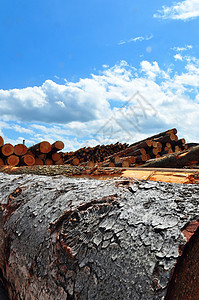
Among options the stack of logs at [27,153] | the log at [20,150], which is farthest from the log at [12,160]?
the log at [20,150]

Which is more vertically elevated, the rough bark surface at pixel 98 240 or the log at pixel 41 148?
the log at pixel 41 148

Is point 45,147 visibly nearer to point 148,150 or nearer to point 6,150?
point 6,150

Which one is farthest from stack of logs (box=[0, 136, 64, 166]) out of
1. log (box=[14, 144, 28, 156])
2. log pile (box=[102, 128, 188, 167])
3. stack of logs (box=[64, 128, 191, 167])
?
log pile (box=[102, 128, 188, 167])

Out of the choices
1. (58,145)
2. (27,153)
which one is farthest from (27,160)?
Answer: (58,145)

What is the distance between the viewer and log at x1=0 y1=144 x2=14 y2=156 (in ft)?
22.2

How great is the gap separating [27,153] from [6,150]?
2.16 feet

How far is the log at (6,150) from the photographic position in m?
6.75

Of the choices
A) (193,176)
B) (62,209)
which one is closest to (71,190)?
(62,209)

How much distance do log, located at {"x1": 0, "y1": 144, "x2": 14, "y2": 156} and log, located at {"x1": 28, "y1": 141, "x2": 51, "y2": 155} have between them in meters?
0.66

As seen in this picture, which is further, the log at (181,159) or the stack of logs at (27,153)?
the stack of logs at (27,153)

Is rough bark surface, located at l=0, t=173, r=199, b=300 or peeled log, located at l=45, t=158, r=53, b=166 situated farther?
peeled log, located at l=45, t=158, r=53, b=166

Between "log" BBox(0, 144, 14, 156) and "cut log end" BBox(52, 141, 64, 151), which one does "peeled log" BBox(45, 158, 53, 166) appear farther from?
"log" BBox(0, 144, 14, 156)

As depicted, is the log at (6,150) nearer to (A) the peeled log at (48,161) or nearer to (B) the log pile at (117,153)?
(B) the log pile at (117,153)

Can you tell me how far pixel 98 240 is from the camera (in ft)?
3.60
